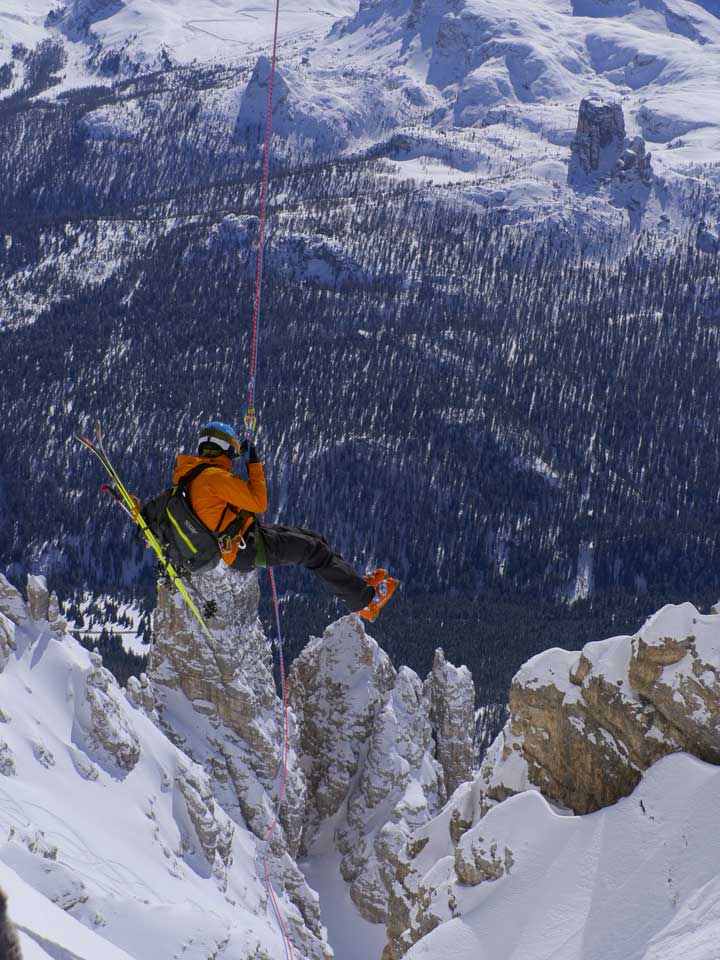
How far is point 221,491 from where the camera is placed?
13789 mm

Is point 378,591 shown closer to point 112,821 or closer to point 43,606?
point 112,821

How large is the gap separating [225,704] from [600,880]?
27.1m

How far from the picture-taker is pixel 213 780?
39906 millimetres

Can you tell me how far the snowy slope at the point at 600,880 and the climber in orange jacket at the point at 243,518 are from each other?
6.70 metres

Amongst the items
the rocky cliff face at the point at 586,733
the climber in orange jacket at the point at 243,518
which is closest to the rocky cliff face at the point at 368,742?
the rocky cliff face at the point at 586,733

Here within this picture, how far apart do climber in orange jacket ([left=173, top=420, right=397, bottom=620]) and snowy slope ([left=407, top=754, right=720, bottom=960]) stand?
22.0 ft

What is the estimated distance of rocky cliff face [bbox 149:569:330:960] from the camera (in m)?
40.0

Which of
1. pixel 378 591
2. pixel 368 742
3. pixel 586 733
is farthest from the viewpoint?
pixel 368 742

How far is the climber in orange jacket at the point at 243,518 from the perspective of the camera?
45.5 feet

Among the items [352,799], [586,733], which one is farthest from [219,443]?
[352,799]

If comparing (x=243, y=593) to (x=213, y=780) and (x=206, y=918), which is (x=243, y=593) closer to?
(x=213, y=780)

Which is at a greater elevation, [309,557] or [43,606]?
[309,557]

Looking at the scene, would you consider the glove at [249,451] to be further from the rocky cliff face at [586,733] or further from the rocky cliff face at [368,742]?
the rocky cliff face at [368,742]

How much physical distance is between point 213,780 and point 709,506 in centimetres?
15463
